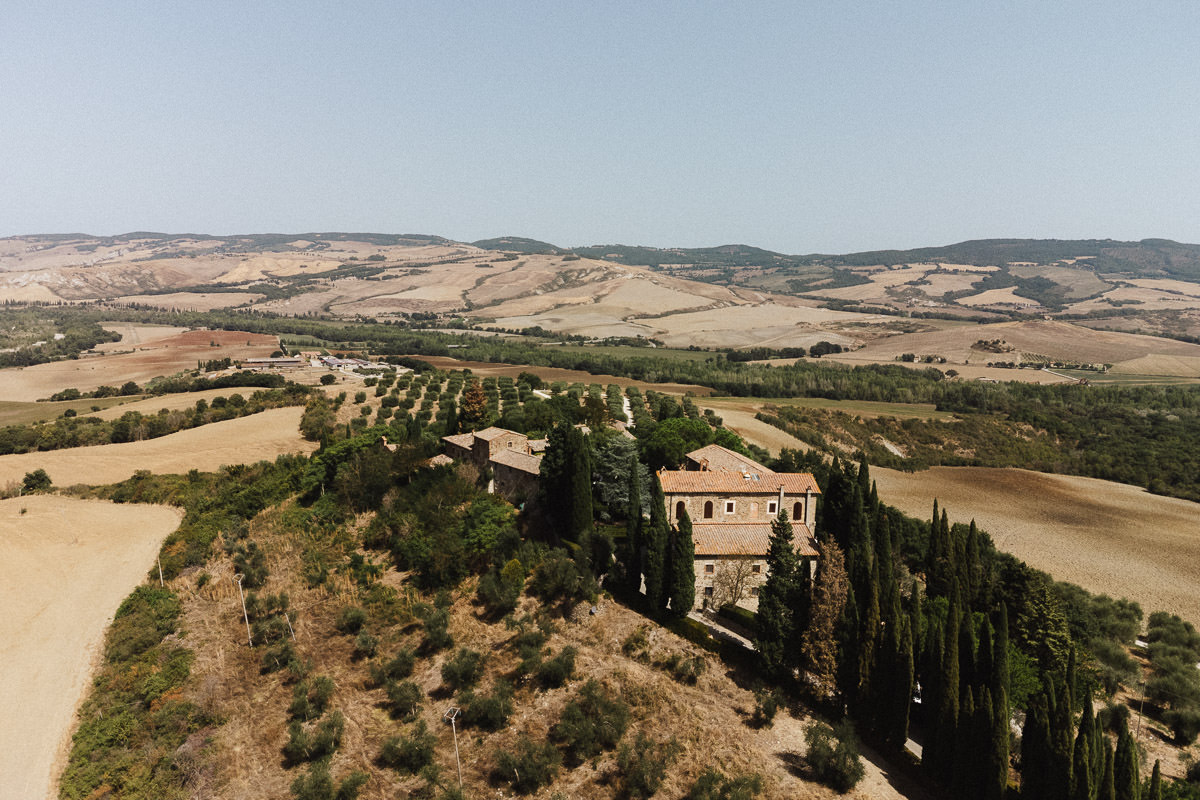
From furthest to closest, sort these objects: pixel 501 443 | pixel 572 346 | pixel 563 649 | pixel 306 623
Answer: pixel 572 346
pixel 501 443
pixel 306 623
pixel 563 649

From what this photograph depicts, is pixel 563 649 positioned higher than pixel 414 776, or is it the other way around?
pixel 563 649

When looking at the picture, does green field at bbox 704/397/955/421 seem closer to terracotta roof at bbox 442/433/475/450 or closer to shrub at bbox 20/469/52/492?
terracotta roof at bbox 442/433/475/450

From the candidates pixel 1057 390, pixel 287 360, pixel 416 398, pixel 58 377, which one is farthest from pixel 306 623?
pixel 1057 390

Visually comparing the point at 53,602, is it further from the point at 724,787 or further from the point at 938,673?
the point at 938,673

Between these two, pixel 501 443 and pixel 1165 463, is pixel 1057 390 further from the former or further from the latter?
pixel 501 443

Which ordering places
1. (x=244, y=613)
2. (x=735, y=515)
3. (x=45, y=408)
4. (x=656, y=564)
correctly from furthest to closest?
1. (x=45, y=408)
2. (x=735, y=515)
3. (x=244, y=613)
4. (x=656, y=564)

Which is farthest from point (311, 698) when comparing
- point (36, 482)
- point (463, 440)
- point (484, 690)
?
point (36, 482)

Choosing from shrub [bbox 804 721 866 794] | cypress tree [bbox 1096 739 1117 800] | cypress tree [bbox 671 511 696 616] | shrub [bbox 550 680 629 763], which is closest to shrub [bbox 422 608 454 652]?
shrub [bbox 550 680 629 763]

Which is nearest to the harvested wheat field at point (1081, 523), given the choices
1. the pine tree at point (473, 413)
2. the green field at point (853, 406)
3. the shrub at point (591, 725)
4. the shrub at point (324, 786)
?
the green field at point (853, 406)
